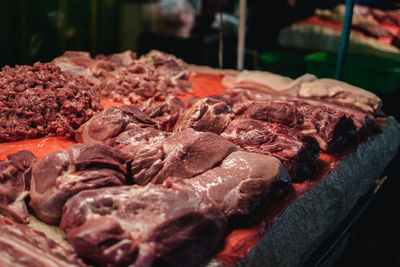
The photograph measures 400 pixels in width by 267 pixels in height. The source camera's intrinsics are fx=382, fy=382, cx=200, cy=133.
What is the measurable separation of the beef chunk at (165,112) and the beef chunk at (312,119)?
526 millimetres

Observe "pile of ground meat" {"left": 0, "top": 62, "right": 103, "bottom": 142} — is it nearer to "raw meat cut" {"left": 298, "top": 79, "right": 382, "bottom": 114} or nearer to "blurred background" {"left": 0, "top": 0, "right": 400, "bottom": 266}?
"raw meat cut" {"left": 298, "top": 79, "right": 382, "bottom": 114}

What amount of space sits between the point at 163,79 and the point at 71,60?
1070 mm

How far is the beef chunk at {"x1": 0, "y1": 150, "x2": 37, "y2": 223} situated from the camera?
5.74 feet

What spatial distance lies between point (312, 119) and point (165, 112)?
3.58 ft

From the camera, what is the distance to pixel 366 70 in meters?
4.79

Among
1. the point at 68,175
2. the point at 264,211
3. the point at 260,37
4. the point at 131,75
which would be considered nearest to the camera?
the point at 68,175

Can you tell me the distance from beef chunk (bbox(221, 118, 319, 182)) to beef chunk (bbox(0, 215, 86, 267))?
1.23 metres

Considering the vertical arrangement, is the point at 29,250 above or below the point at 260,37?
below

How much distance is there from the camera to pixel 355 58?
5.22 meters

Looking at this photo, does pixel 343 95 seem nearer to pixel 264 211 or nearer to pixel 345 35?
pixel 345 35

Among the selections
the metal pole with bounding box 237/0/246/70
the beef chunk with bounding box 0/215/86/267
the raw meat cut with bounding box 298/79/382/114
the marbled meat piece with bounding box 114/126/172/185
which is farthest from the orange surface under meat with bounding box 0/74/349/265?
the metal pole with bounding box 237/0/246/70

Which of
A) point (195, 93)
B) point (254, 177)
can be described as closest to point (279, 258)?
point (254, 177)

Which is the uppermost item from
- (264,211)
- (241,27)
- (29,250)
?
(241,27)

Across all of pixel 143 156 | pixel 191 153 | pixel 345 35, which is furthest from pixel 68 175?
pixel 345 35
